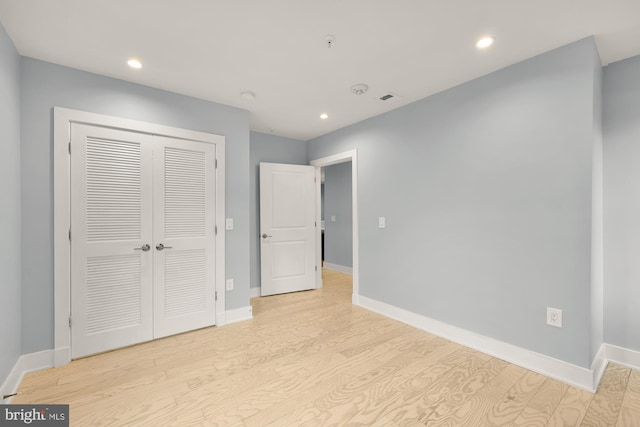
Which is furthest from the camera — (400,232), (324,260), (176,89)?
(324,260)

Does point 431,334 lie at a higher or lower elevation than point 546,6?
lower

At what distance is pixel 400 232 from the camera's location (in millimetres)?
3240

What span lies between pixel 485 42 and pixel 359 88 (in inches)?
43.3

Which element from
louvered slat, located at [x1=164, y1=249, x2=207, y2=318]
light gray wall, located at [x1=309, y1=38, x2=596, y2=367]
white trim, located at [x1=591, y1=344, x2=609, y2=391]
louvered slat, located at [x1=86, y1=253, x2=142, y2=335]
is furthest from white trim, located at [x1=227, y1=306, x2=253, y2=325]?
white trim, located at [x1=591, y1=344, x2=609, y2=391]

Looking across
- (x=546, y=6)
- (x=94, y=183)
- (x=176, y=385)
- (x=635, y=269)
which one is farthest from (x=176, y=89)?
(x=635, y=269)

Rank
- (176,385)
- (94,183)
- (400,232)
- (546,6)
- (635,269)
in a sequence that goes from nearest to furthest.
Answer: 1. (546,6)
2. (176,385)
3. (635,269)
4. (94,183)
5. (400,232)

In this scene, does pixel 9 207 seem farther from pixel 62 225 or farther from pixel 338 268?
pixel 338 268

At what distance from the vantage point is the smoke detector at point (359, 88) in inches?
106

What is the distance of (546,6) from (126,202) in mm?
3491

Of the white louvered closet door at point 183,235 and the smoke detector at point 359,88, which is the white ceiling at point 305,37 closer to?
the smoke detector at point 359,88

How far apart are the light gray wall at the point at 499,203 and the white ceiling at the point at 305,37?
30cm

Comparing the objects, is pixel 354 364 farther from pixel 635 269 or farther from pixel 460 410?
pixel 635 269

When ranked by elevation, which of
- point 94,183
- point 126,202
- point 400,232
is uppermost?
point 94,183

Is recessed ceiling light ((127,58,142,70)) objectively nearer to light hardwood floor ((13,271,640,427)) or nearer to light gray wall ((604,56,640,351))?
light hardwood floor ((13,271,640,427))
